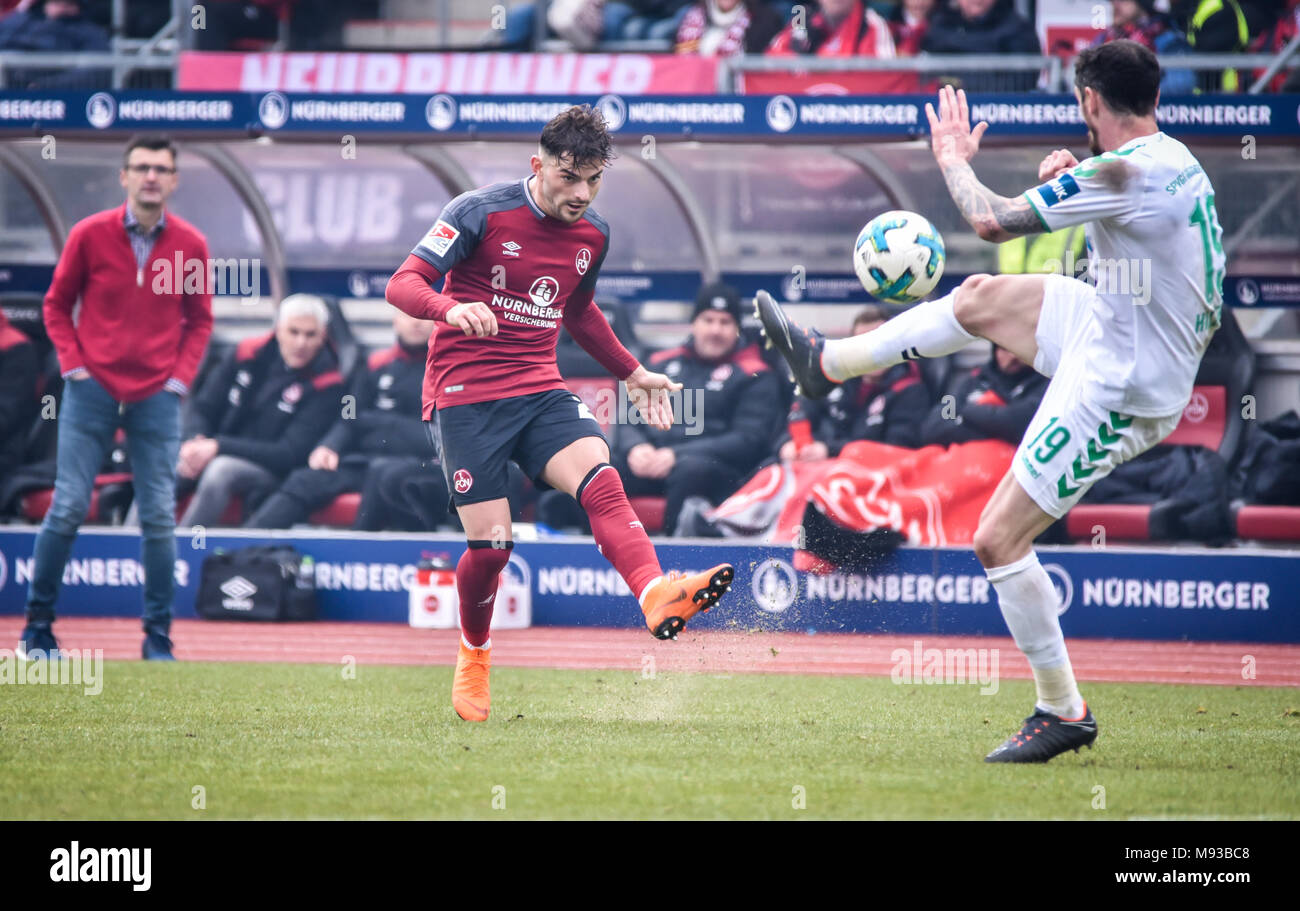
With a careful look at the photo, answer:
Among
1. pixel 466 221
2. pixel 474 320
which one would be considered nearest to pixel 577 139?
pixel 466 221

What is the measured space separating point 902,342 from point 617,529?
3.84ft

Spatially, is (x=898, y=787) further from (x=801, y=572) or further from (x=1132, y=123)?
(x=801, y=572)

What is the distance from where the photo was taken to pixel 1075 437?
4.91 meters

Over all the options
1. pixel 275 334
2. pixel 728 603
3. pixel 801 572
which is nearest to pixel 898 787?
pixel 728 603

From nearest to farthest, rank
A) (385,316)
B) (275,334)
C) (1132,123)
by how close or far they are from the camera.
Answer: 1. (1132,123)
2. (275,334)
3. (385,316)

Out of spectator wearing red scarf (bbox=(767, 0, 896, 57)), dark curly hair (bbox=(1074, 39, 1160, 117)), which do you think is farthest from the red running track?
spectator wearing red scarf (bbox=(767, 0, 896, 57))


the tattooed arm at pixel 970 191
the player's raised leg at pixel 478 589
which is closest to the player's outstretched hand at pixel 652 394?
the player's raised leg at pixel 478 589

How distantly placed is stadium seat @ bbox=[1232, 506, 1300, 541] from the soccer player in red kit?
521 cm

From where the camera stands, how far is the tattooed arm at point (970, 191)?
4613 millimetres

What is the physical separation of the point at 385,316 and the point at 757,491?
3373 millimetres

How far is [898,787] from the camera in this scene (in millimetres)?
4430

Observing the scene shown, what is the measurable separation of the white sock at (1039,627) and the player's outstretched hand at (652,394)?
1.49 meters

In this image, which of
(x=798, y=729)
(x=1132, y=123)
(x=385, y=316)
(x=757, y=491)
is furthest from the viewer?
(x=385, y=316)

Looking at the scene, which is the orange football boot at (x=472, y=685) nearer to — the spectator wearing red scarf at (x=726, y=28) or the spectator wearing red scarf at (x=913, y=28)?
the spectator wearing red scarf at (x=726, y=28)
